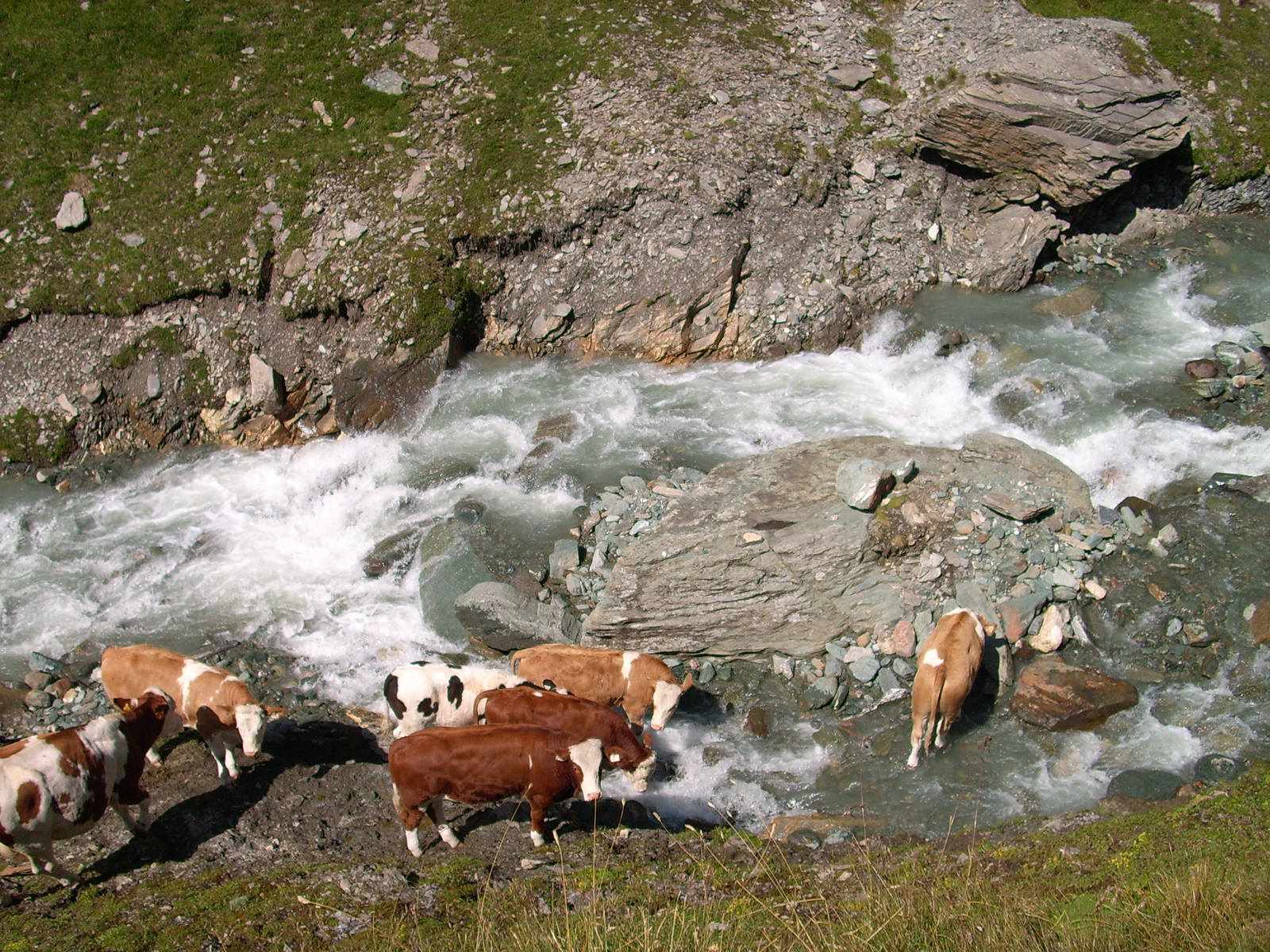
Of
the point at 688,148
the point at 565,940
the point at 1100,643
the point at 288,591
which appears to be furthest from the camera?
the point at 688,148

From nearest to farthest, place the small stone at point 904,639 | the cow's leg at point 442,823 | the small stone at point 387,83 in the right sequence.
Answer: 1. the cow's leg at point 442,823
2. the small stone at point 904,639
3. the small stone at point 387,83

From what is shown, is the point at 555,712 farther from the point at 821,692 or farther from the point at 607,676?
the point at 821,692

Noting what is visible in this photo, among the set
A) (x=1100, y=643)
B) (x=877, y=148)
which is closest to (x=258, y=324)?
(x=877, y=148)

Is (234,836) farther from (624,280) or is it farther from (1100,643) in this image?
(624,280)

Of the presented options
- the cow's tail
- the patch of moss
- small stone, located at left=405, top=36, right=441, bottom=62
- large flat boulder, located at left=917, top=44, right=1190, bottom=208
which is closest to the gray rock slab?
the cow's tail

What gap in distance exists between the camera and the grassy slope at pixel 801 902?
694 cm

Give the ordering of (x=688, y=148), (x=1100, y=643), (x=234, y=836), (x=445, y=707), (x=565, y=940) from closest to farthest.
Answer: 1. (x=565, y=940)
2. (x=234, y=836)
3. (x=445, y=707)
4. (x=1100, y=643)
5. (x=688, y=148)

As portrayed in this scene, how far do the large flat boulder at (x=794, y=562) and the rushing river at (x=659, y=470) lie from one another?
5.37 feet

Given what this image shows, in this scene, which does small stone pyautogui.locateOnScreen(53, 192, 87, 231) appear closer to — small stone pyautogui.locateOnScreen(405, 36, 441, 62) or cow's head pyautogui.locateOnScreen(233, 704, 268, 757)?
small stone pyautogui.locateOnScreen(405, 36, 441, 62)

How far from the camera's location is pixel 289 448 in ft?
63.2

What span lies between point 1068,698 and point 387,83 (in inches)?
873

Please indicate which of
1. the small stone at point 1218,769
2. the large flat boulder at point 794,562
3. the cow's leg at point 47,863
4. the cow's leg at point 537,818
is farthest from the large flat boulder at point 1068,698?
the cow's leg at point 47,863

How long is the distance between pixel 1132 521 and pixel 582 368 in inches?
460

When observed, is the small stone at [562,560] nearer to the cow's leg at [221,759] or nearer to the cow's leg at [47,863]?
the cow's leg at [221,759]
